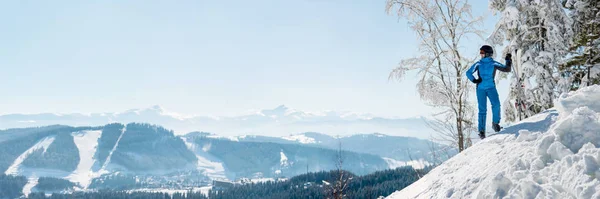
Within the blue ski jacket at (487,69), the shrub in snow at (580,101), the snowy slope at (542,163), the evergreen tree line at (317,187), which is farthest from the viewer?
the evergreen tree line at (317,187)

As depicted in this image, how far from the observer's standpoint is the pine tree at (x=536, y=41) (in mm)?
13367

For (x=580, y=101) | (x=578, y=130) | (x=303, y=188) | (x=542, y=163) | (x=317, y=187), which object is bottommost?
(x=303, y=188)

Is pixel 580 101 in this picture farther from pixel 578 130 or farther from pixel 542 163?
pixel 542 163

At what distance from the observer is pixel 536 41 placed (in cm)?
1401

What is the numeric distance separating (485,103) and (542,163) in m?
4.11

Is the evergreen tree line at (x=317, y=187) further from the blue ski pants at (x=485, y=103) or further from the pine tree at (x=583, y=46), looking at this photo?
the blue ski pants at (x=485, y=103)

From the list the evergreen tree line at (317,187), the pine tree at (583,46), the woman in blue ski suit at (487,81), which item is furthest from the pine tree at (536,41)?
the evergreen tree line at (317,187)

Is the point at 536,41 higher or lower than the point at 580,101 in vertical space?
higher

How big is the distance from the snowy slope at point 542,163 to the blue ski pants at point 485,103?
1.91 metres

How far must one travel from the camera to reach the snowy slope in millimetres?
4261

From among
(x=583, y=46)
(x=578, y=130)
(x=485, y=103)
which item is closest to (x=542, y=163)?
(x=578, y=130)

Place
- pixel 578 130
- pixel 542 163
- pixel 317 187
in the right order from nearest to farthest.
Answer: pixel 542 163
pixel 578 130
pixel 317 187

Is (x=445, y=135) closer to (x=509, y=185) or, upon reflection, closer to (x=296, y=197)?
(x=509, y=185)

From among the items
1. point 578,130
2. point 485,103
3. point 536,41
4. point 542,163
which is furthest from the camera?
point 536,41
